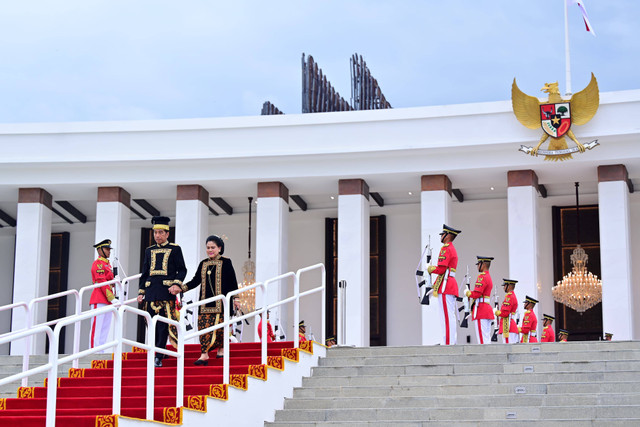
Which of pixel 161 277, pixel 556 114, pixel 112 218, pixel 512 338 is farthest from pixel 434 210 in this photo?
pixel 161 277

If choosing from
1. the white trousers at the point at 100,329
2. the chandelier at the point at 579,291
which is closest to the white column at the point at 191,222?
the white trousers at the point at 100,329

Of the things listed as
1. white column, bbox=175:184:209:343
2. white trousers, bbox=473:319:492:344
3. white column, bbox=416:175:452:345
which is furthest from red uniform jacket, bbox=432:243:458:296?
white column, bbox=175:184:209:343

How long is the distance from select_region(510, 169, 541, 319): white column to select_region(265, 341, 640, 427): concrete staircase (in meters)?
6.62

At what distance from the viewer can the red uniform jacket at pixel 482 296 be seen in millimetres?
13773

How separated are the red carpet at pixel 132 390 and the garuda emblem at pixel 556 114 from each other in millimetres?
7402

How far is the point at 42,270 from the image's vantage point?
62.7 ft

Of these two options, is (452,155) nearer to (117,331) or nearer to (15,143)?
(15,143)

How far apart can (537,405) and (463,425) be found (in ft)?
2.64

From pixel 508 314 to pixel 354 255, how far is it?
394 cm

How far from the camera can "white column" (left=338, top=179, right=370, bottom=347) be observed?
18062 millimetres

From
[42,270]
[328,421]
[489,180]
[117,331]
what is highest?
[489,180]

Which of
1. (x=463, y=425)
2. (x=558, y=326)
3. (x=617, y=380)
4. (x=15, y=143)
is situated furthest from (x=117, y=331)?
(x=558, y=326)

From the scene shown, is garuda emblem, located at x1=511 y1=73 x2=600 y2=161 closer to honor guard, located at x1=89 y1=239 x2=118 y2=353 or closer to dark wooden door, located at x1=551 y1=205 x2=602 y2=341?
dark wooden door, located at x1=551 y1=205 x2=602 y2=341

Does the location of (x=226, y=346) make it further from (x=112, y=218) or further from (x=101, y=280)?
(x=112, y=218)
